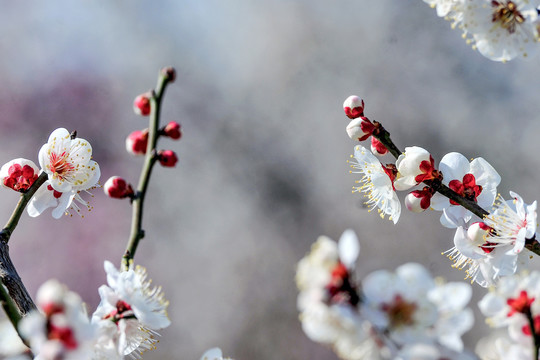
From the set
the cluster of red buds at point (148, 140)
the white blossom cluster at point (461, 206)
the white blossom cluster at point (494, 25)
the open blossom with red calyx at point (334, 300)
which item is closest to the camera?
the open blossom with red calyx at point (334, 300)

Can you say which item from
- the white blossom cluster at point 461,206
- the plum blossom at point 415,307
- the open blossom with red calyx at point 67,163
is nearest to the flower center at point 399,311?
the plum blossom at point 415,307

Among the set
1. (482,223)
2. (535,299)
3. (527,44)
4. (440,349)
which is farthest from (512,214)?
(440,349)

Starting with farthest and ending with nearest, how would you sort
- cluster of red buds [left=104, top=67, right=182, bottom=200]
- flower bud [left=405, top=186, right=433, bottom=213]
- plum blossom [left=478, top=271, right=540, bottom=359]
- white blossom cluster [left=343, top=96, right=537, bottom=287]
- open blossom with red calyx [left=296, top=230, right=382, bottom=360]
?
flower bud [left=405, top=186, right=433, bottom=213] → white blossom cluster [left=343, top=96, right=537, bottom=287] → cluster of red buds [left=104, top=67, right=182, bottom=200] → plum blossom [left=478, top=271, right=540, bottom=359] → open blossom with red calyx [left=296, top=230, right=382, bottom=360]

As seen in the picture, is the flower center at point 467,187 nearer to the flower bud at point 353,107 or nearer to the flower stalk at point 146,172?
the flower bud at point 353,107

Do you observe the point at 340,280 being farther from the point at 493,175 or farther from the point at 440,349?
the point at 493,175

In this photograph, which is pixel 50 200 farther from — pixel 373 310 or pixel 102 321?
pixel 373 310

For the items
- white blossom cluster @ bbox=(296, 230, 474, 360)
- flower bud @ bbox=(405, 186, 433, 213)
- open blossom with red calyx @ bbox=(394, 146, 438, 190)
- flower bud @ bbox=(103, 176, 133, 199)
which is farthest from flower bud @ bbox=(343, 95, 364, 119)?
white blossom cluster @ bbox=(296, 230, 474, 360)

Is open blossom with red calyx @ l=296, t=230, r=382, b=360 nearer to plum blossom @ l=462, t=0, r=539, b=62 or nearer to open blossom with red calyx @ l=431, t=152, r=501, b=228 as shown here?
plum blossom @ l=462, t=0, r=539, b=62
